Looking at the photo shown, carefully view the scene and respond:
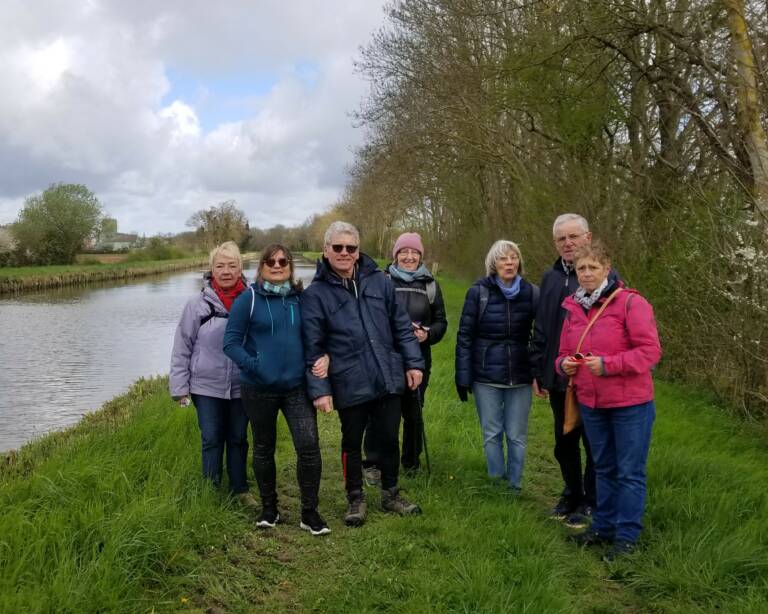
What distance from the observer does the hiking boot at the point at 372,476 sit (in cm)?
503

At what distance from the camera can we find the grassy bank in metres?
34.7

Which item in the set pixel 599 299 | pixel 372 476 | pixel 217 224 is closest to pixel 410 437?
pixel 372 476

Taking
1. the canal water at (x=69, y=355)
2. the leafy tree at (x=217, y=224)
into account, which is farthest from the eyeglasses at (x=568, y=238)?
the leafy tree at (x=217, y=224)

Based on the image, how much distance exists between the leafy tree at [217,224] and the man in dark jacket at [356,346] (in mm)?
78813

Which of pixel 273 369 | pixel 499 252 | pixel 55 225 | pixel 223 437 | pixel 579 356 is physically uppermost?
pixel 55 225

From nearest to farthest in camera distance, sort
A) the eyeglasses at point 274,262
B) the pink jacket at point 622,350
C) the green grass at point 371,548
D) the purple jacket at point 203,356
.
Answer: the green grass at point 371,548 < the pink jacket at point 622,350 < the eyeglasses at point 274,262 < the purple jacket at point 203,356

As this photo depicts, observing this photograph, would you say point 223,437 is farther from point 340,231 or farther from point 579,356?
point 579,356

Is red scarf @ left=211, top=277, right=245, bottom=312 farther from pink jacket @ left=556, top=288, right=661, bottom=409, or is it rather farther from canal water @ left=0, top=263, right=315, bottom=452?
canal water @ left=0, top=263, right=315, bottom=452

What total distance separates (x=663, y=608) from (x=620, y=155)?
941 cm

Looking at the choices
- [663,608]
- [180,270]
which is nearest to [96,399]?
[663,608]

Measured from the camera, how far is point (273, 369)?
3.92 m

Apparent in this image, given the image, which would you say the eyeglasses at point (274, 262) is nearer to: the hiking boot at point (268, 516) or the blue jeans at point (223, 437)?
the blue jeans at point (223, 437)

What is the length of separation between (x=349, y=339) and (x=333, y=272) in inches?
17.9

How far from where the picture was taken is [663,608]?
3.16 metres
